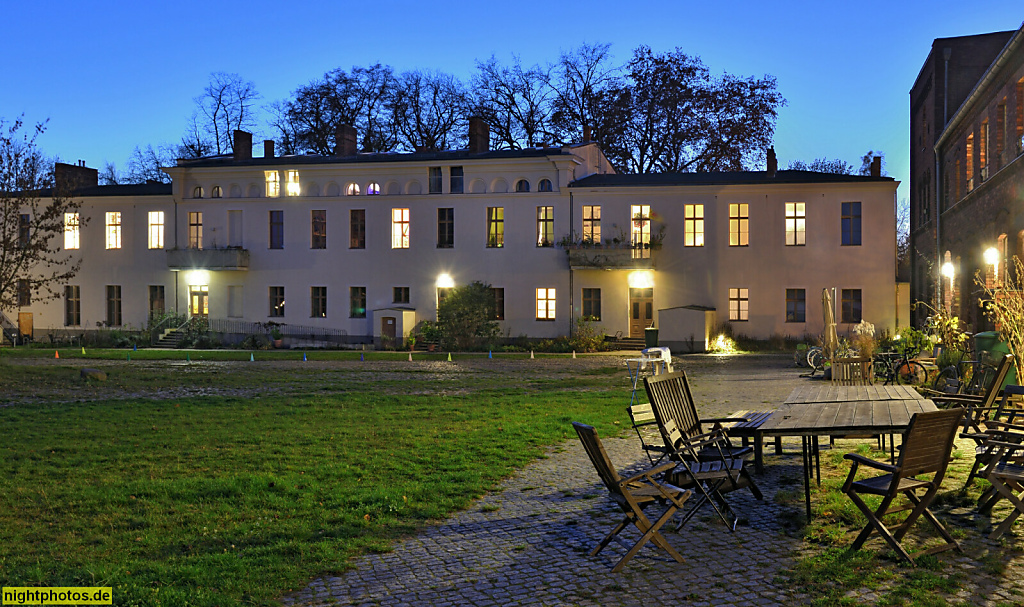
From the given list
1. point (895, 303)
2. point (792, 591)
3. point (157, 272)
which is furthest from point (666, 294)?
point (792, 591)

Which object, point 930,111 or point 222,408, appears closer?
point 222,408

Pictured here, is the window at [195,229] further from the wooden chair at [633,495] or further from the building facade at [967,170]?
the wooden chair at [633,495]

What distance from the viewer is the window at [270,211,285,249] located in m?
39.6

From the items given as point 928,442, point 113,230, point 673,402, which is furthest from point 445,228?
point 928,442

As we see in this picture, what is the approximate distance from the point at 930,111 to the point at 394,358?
24372 millimetres

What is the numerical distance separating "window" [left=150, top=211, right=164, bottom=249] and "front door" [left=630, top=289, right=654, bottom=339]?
22.0 metres

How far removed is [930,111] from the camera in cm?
3650

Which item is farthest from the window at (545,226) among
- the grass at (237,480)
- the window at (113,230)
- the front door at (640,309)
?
the grass at (237,480)

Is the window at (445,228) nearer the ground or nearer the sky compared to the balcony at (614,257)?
nearer the sky

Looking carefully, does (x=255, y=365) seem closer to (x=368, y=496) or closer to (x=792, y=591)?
(x=368, y=496)

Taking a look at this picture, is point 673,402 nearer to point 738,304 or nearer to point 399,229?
point 738,304

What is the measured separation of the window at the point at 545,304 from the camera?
119 feet

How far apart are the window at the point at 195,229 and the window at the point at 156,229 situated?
1395 millimetres

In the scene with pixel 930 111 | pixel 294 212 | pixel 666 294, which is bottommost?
pixel 666 294
